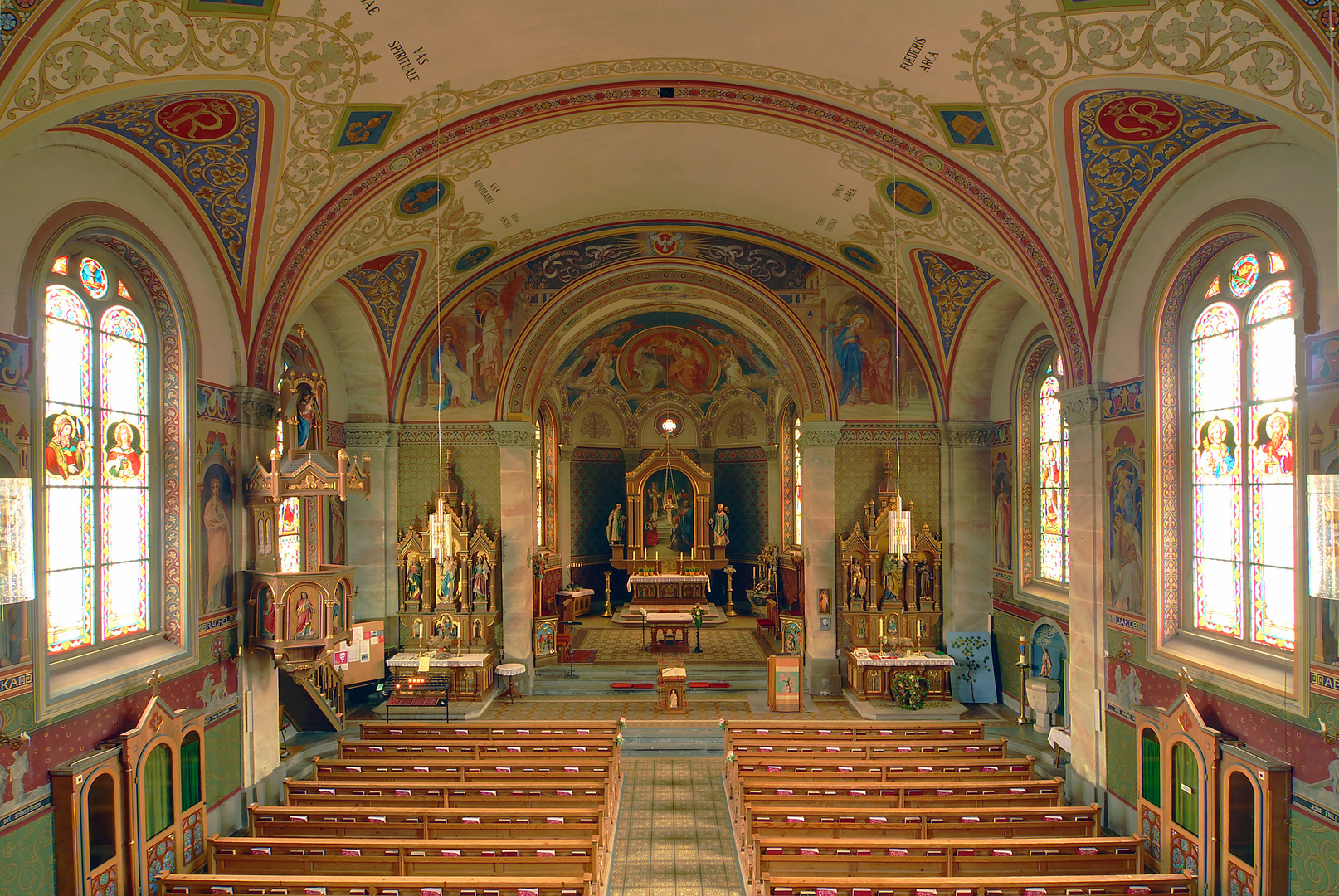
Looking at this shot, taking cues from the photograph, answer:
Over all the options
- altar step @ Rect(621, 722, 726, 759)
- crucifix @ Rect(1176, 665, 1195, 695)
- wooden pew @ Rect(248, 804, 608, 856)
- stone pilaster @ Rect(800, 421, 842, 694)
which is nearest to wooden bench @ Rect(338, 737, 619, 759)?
wooden pew @ Rect(248, 804, 608, 856)

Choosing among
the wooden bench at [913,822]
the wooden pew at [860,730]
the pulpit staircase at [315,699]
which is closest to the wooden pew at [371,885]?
the wooden bench at [913,822]

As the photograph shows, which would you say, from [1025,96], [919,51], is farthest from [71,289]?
[1025,96]

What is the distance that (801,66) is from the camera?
11211mm

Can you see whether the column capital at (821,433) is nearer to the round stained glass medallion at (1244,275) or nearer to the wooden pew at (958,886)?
the round stained glass medallion at (1244,275)

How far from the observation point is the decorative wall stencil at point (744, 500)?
28.6 m

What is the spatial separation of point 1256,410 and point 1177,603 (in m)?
2.87

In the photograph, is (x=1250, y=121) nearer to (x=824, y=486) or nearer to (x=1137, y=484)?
(x=1137, y=484)

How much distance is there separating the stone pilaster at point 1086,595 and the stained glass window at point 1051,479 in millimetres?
3113

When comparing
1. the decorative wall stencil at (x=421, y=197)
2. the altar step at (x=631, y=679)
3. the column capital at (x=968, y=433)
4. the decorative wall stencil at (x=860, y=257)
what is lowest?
the altar step at (x=631, y=679)

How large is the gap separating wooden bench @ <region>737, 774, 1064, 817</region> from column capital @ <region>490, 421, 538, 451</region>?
1037cm

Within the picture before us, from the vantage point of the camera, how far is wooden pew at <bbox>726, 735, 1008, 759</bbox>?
1243 cm

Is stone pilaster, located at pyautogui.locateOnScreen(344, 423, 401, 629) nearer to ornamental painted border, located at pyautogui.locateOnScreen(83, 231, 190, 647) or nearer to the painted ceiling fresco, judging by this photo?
the painted ceiling fresco

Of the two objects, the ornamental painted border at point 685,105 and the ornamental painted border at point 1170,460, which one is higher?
the ornamental painted border at point 685,105

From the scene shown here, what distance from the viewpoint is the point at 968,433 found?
19078 millimetres
